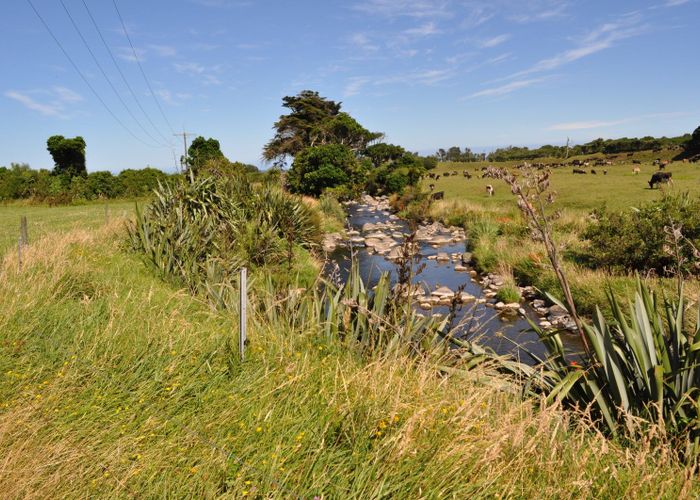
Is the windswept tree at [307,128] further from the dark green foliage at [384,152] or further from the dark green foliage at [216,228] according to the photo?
the dark green foliage at [216,228]

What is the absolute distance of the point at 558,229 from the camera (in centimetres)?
1680

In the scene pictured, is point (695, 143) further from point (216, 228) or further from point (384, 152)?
point (216, 228)

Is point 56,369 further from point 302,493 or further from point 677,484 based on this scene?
point 677,484

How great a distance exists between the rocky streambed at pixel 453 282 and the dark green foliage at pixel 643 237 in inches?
84.6

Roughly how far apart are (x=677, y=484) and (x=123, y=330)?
402cm

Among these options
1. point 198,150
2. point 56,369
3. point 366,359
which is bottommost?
point 366,359

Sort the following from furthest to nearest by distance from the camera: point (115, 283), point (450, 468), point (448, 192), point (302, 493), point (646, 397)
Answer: point (448, 192)
point (115, 283)
point (646, 397)
point (450, 468)
point (302, 493)

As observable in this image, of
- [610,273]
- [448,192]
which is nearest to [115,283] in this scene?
[610,273]

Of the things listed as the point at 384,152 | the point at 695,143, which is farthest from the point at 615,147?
the point at 384,152

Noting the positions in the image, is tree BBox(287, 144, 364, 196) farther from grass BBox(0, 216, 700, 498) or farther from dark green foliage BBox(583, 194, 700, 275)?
grass BBox(0, 216, 700, 498)

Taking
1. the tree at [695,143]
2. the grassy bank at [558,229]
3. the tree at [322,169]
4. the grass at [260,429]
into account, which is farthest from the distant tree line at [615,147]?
the grass at [260,429]

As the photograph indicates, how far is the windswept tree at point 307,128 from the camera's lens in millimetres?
49562

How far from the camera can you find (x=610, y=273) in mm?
10953

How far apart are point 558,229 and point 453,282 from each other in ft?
20.0
